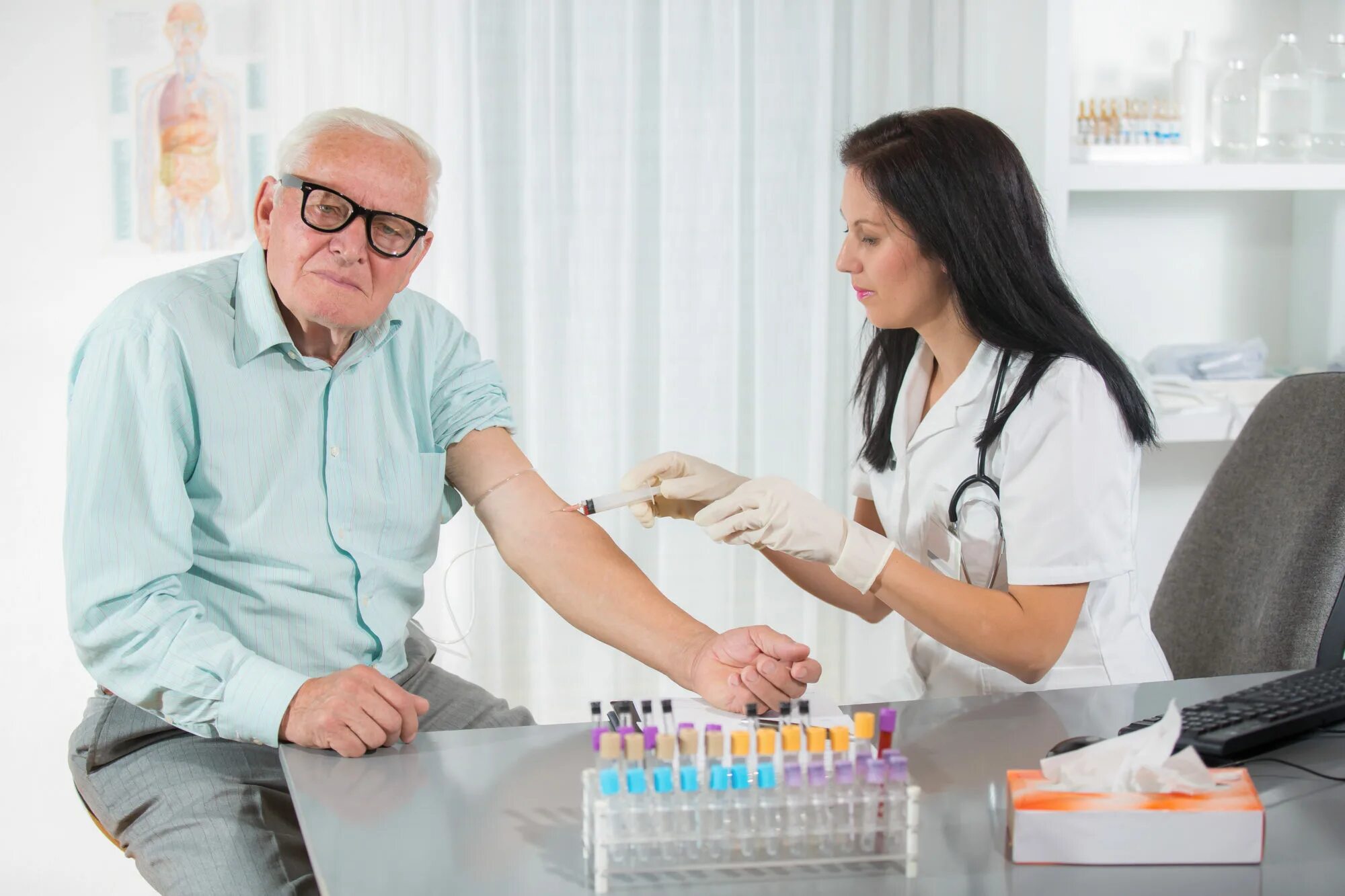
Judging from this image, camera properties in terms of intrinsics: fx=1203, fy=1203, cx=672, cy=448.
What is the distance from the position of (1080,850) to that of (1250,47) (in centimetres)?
280

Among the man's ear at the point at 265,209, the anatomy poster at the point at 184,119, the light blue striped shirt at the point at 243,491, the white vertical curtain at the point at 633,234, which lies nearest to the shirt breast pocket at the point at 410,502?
the light blue striped shirt at the point at 243,491

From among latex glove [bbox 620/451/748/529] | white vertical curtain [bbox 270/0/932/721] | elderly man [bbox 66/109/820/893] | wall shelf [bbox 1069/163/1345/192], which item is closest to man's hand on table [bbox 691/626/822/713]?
elderly man [bbox 66/109/820/893]

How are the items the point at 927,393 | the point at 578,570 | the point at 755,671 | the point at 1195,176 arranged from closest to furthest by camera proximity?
the point at 755,671
the point at 578,570
the point at 927,393
the point at 1195,176

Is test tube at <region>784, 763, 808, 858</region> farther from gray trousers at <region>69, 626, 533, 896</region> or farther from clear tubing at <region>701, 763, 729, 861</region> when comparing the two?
gray trousers at <region>69, 626, 533, 896</region>

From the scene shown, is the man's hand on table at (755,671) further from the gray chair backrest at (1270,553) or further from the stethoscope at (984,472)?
the gray chair backrest at (1270,553)

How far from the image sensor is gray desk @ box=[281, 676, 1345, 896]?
2.81 feet

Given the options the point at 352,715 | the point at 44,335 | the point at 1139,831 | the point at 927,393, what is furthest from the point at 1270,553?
the point at 44,335

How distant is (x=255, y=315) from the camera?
1.51 metres

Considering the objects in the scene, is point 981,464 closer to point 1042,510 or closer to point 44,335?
point 1042,510

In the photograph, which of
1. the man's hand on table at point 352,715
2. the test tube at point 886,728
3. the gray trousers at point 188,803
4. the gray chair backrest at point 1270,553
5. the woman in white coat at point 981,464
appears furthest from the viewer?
the gray chair backrest at point 1270,553

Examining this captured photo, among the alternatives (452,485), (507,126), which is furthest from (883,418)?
(507,126)

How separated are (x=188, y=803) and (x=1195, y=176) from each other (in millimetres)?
2443

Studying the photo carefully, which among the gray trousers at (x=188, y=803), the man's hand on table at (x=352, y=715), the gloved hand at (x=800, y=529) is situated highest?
the gloved hand at (x=800, y=529)

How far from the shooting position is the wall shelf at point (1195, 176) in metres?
2.72
